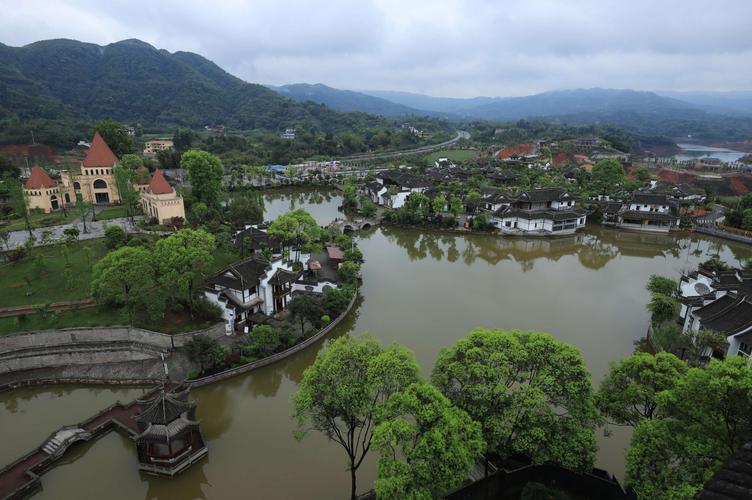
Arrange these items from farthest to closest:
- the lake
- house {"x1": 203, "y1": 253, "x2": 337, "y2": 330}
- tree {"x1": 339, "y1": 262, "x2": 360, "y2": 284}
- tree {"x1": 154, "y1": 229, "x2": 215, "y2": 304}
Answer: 1. the lake
2. tree {"x1": 339, "y1": 262, "x2": 360, "y2": 284}
3. house {"x1": 203, "y1": 253, "x2": 337, "y2": 330}
4. tree {"x1": 154, "y1": 229, "x2": 215, "y2": 304}

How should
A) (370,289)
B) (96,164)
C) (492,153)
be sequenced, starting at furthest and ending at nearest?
1. (492,153)
2. (96,164)
3. (370,289)

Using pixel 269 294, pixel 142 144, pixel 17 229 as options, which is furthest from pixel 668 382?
pixel 142 144

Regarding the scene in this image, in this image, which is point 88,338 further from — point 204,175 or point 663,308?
point 663,308

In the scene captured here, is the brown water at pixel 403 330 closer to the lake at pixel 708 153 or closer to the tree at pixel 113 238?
the tree at pixel 113 238

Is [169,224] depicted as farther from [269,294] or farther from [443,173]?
[443,173]

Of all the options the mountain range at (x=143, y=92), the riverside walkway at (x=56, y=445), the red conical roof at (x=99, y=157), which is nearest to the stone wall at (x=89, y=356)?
the riverside walkway at (x=56, y=445)

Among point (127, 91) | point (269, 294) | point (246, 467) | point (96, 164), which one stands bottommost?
point (246, 467)

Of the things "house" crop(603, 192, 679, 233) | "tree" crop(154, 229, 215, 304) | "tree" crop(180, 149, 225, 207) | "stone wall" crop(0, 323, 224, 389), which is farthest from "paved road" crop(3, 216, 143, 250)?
"house" crop(603, 192, 679, 233)

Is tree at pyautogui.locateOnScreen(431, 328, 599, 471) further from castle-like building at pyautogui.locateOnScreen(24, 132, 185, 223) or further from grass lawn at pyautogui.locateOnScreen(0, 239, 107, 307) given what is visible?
castle-like building at pyautogui.locateOnScreen(24, 132, 185, 223)
